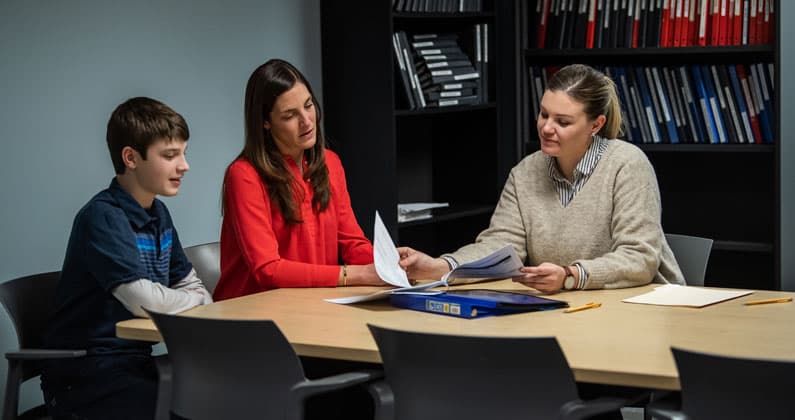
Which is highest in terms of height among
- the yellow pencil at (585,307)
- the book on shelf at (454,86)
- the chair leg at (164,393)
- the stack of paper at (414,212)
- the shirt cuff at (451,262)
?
the book on shelf at (454,86)

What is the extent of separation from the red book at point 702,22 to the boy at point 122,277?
244 centimetres

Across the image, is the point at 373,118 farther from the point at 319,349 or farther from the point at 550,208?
the point at 319,349

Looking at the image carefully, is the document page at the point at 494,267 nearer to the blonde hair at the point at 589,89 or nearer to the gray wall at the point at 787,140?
the blonde hair at the point at 589,89

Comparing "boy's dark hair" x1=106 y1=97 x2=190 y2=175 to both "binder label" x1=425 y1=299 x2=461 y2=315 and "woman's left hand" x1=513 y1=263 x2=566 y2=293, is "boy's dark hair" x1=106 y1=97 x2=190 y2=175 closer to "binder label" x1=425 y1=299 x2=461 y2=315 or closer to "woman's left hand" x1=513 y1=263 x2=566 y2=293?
"binder label" x1=425 y1=299 x2=461 y2=315

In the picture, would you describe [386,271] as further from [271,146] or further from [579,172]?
[579,172]

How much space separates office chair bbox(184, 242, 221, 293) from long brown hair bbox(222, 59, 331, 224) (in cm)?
41

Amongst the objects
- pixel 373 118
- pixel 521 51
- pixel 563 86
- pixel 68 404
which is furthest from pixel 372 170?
pixel 68 404

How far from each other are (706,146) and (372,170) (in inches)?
55.5

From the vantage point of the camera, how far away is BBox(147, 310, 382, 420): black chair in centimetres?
200

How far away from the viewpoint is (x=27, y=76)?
3.12 metres

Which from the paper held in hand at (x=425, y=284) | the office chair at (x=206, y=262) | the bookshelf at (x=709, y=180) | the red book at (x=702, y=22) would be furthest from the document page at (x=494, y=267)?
the red book at (x=702, y=22)

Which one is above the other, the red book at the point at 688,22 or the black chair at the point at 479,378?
the red book at the point at 688,22

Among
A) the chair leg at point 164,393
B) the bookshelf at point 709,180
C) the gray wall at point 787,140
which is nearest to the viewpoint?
the chair leg at point 164,393

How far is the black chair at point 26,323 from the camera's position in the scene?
2562 mm
